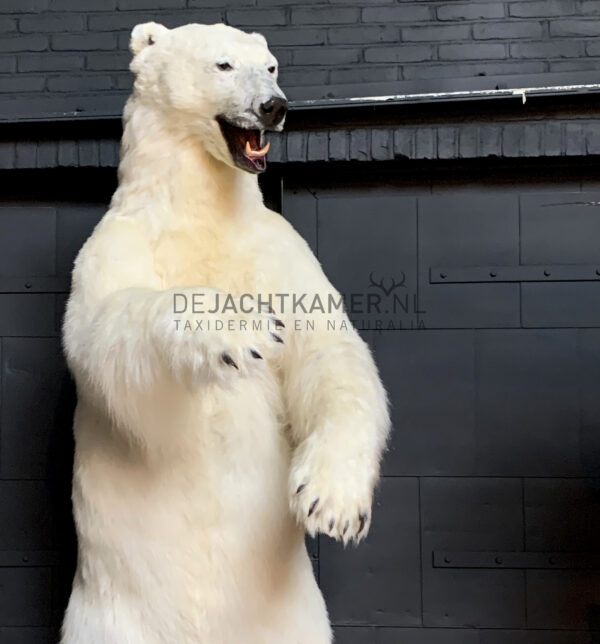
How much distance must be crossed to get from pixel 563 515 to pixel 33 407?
150 cm

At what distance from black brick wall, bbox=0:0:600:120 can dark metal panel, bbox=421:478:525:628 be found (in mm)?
1119

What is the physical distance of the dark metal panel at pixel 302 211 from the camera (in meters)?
2.30

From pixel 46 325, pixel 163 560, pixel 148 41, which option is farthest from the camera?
pixel 46 325

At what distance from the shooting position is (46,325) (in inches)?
91.9

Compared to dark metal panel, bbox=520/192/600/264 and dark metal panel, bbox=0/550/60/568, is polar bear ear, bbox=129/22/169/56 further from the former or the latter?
dark metal panel, bbox=0/550/60/568

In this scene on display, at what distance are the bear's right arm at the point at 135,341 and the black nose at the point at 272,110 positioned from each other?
33cm

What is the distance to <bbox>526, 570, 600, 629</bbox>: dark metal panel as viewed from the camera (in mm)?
2160

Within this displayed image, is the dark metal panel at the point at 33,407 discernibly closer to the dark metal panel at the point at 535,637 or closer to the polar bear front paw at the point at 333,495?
the polar bear front paw at the point at 333,495

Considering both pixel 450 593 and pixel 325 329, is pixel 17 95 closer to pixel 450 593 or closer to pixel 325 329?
pixel 325 329

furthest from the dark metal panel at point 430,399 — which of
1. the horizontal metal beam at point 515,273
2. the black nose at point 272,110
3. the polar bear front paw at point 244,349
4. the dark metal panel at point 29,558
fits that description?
the polar bear front paw at point 244,349

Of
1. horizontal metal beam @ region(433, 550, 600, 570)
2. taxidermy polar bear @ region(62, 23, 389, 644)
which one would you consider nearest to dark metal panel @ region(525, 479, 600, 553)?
horizontal metal beam @ region(433, 550, 600, 570)

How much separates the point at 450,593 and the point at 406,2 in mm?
1645

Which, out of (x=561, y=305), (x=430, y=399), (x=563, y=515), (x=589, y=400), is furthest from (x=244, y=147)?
(x=563, y=515)

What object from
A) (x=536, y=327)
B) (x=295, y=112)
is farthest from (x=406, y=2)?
(x=536, y=327)
